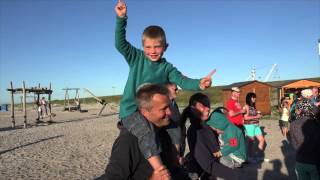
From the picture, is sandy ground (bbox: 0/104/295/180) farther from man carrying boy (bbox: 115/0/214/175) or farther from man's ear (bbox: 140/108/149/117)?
man's ear (bbox: 140/108/149/117)

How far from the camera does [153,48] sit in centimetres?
330

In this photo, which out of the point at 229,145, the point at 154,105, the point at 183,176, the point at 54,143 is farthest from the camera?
the point at 54,143

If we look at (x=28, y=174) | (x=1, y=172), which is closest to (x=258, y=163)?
(x=28, y=174)

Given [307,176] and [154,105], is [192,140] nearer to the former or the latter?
[154,105]

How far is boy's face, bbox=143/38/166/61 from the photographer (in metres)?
3.28

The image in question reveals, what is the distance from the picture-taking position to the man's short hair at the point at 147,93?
2.67m

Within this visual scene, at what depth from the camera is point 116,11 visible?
3229 mm

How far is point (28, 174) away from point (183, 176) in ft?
25.9

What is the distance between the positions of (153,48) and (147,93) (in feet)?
2.38

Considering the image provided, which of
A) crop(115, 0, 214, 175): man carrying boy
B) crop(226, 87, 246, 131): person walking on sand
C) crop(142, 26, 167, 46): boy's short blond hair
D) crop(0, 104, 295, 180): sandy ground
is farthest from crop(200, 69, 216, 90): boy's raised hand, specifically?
crop(226, 87, 246, 131): person walking on sand

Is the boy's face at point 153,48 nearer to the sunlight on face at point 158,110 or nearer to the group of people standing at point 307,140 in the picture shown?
the sunlight on face at point 158,110

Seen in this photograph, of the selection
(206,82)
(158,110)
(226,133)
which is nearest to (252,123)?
(226,133)

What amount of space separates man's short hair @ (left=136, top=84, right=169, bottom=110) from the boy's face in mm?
645

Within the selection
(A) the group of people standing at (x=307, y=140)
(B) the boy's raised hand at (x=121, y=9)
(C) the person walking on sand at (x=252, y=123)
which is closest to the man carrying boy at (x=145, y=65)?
(B) the boy's raised hand at (x=121, y=9)
